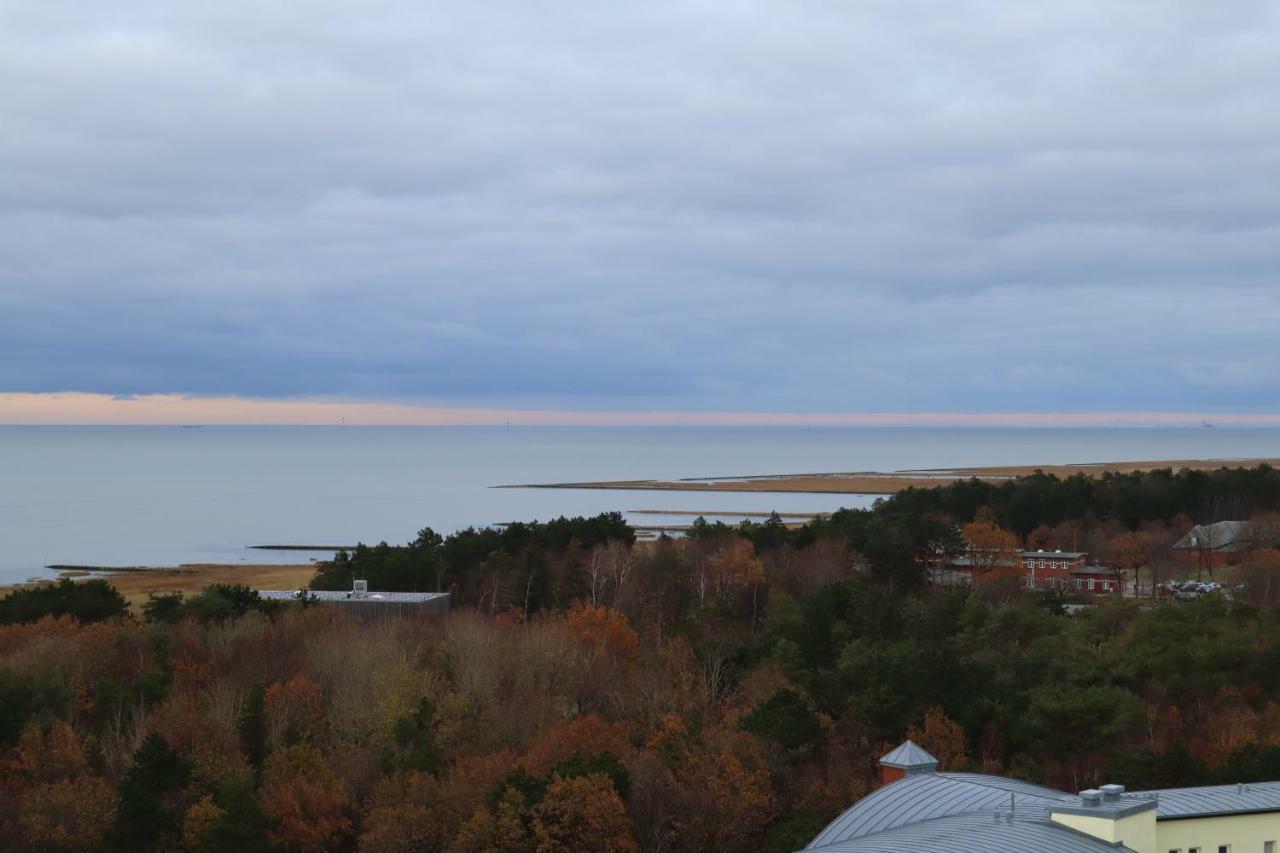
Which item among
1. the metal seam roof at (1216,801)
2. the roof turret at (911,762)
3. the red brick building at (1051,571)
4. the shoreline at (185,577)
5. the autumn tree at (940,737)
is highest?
the red brick building at (1051,571)

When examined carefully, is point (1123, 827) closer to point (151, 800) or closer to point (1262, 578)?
point (151, 800)

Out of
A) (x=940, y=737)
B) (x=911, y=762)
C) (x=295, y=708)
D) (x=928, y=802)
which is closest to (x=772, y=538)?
(x=940, y=737)

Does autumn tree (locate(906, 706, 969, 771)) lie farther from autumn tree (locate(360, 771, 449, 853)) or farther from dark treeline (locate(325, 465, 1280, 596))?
dark treeline (locate(325, 465, 1280, 596))

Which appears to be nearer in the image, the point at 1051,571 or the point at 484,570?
the point at 484,570

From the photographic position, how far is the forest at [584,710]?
96.7 feet

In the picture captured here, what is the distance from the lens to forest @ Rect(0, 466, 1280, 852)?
1161 inches

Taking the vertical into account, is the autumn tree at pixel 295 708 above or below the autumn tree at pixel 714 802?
above

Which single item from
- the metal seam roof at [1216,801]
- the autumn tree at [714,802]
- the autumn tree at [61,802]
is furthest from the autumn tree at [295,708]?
the metal seam roof at [1216,801]

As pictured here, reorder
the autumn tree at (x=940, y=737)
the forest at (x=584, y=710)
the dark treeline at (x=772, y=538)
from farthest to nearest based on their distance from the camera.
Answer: the dark treeline at (x=772, y=538)
the autumn tree at (x=940, y=737)
the forest at (x=584, y=710)

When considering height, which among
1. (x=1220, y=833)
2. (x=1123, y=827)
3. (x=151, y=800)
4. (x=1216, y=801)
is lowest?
(x=151, y=800)

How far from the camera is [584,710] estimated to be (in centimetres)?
4003

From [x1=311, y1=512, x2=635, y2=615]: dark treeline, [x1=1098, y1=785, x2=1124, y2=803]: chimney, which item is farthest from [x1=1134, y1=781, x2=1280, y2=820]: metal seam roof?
[x1=311, y1=512, x2=635, y2=615]: dark treeline

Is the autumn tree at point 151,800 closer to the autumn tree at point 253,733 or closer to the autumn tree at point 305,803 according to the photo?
the autumn tree at point 305,803

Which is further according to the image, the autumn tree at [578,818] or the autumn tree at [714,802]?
the autumn tree at [714,802]
